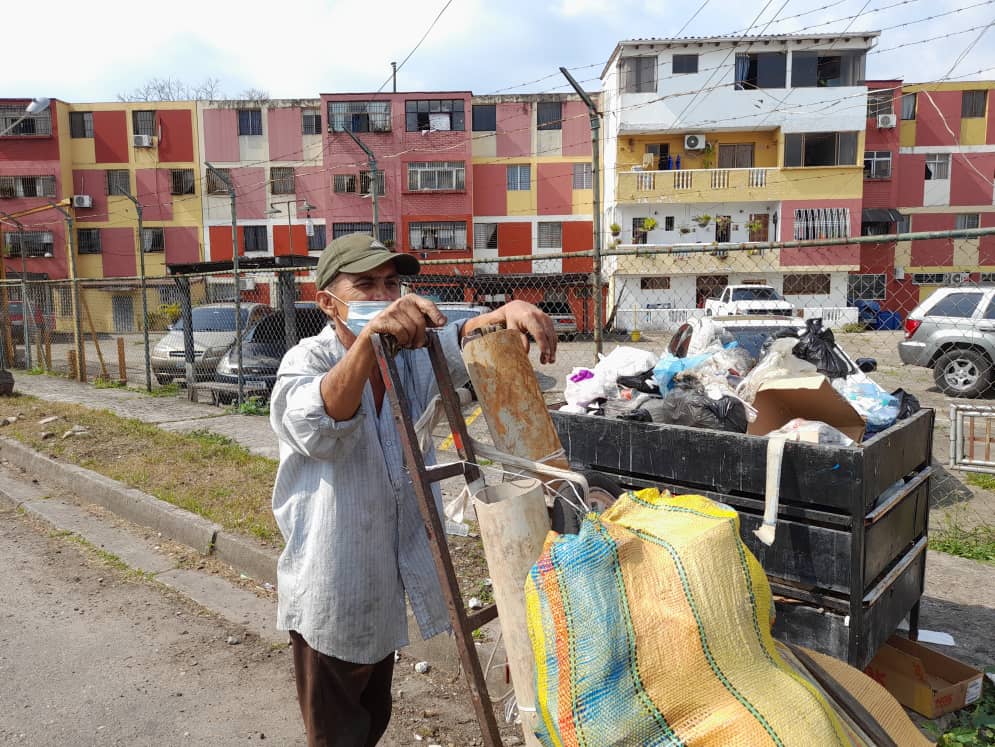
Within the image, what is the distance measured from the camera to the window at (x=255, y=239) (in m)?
37.7

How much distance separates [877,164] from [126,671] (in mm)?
38305

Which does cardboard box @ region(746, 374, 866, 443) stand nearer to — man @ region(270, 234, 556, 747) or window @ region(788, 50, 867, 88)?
man @ region(270, 234, 556, 747)

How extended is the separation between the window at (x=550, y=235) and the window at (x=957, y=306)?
84.2 feet

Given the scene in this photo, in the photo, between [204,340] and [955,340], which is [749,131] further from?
[204,340]

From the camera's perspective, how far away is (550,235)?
37.2m


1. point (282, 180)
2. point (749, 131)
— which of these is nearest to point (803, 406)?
point (749, 131)

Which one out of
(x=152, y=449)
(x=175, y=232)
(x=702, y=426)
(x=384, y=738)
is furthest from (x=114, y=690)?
(x=175, y=232)

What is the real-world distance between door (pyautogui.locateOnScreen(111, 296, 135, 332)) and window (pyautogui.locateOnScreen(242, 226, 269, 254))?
20.1ft

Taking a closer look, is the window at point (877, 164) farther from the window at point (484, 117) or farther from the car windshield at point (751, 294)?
the window at point (484, 117)

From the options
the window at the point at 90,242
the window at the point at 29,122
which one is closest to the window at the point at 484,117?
the window at the point at 90,242

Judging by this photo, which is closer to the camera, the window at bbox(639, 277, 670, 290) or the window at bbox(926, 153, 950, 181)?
the window at bbox(639, 277, 670, 290)

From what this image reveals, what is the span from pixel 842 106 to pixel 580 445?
3400 cm

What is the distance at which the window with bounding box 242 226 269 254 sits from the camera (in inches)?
1485

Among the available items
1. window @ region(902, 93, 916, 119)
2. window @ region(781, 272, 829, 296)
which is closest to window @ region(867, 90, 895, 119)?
window @ region(902, 93, 916, 119)
